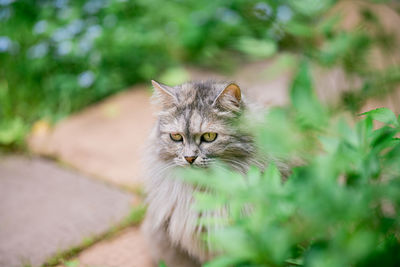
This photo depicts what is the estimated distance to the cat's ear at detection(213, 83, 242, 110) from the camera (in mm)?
1630

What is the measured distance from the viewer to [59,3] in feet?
13.2

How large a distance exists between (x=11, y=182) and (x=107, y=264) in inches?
47.0

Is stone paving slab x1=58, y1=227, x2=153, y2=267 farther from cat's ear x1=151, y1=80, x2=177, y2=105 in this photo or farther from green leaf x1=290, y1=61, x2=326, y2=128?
green leaf x1=290, y1=61, x2=326, y2=128

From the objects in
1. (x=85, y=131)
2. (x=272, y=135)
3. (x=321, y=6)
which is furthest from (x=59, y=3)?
(x=272, y=135)

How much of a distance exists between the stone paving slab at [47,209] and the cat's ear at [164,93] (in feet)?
3.03

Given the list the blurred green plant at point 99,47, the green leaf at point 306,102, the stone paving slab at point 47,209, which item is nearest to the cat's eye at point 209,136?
the green leaf at point 306,102

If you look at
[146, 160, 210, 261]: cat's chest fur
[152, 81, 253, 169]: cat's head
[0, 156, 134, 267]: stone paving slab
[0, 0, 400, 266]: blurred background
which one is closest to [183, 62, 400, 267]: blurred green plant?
[152, 81, 253, 169]: cat's head

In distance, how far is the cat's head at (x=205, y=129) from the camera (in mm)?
1644

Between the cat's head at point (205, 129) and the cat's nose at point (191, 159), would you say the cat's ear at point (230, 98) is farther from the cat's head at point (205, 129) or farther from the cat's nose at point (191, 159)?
the cat's nose at point (191, 159)

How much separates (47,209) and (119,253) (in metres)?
0.68

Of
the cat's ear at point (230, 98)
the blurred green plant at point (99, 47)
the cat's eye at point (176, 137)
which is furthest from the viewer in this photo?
the blurred green plant at point (99, 47)

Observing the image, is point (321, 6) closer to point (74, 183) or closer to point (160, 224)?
point (160, 224)

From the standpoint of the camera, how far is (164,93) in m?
1.79

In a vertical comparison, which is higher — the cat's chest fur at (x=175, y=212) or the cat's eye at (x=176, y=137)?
the cat's eye at (x=176, y=137)
